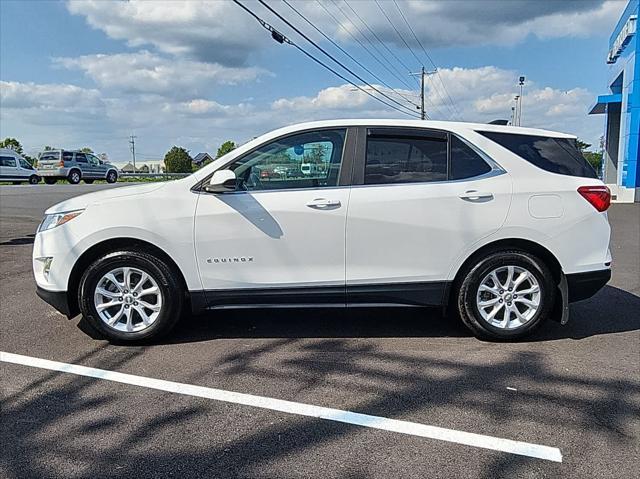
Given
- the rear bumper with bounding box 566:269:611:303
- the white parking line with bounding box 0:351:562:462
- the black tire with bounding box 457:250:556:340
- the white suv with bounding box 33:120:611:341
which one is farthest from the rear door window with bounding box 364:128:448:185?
the white parking line with bounding box 0:351:562:462

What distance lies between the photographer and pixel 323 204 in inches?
173

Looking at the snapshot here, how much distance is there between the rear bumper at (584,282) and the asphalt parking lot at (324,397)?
16.3 inches

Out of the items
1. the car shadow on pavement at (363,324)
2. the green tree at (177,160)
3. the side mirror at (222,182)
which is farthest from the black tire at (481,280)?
the green tree at (177,160)

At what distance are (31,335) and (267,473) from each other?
3137 mm

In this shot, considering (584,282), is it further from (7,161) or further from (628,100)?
(7,161)

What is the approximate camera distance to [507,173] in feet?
14.9

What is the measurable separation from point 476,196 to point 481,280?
27.4 inches

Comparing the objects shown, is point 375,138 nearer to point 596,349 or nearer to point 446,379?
point 446,379

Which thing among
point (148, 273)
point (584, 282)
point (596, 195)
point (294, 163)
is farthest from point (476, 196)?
point (148, 273)

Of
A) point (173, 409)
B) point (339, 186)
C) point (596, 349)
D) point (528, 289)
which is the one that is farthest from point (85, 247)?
point (596, 349)

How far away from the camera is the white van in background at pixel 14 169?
3266 cm

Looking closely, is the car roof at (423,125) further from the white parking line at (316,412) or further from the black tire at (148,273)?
the white parking line at (316,412)

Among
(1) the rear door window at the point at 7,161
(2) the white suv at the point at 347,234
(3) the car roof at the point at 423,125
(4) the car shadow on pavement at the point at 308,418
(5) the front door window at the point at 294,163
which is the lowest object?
(4) the car shadow on pavement at the point at 308,418

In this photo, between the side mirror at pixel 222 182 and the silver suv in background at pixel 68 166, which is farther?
the silver suv in background at pixel 68 166
